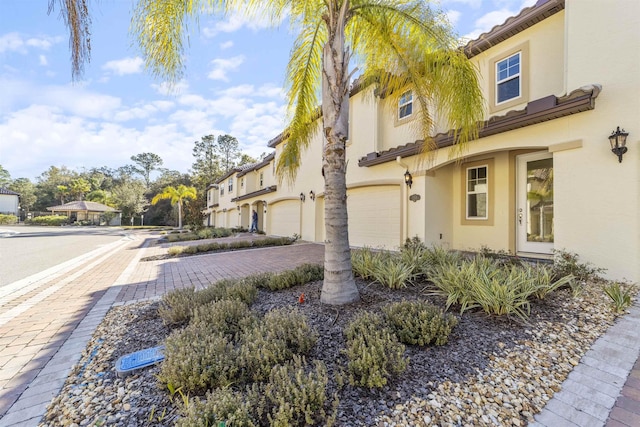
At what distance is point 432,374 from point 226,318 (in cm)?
254

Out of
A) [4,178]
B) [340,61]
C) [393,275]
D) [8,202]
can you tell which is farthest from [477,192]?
[4,178]

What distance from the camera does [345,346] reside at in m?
3.09

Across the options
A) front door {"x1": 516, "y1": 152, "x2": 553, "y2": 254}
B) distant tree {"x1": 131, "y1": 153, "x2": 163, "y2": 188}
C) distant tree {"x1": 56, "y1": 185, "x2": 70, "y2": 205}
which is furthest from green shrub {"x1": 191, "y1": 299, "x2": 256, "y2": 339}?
distant tree {"x1": 131, "y1": 153, "x2": 163, "y2": 188}

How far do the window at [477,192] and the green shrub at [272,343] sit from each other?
7936mm

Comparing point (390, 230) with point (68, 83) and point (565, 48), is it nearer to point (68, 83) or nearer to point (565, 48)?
point (565, 48)

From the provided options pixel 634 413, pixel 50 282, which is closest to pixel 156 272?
pixel 50 282

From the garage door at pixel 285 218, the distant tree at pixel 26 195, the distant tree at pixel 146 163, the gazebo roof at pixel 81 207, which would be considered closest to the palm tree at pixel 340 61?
the garage door at pixel 285 218

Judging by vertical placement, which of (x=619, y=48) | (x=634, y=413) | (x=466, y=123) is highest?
(x=619, y=48)

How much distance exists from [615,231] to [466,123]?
370 centimetres

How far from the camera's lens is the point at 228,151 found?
49.6m

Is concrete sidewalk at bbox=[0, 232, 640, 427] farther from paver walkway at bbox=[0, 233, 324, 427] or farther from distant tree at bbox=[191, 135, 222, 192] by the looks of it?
distant tree at bbox=[191, 135, 222, 192]

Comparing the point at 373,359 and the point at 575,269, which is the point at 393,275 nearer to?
the point at 373,359

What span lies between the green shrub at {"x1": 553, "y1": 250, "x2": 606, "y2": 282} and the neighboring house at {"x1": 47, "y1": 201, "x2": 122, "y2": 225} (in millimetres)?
57778

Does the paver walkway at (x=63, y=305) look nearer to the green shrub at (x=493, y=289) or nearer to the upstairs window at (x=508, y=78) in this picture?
the green shrub at (x=493, y=289)
